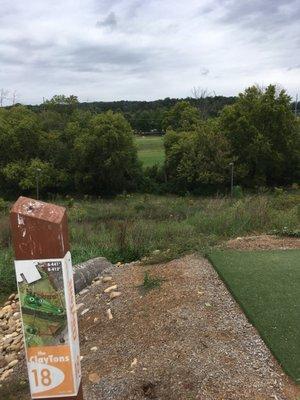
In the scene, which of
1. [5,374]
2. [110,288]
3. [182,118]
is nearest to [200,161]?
[182,118]

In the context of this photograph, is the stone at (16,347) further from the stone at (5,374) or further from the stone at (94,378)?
the stone at (94,378)

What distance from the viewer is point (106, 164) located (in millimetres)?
30469

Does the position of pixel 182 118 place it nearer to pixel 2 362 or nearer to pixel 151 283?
pixel 151 283

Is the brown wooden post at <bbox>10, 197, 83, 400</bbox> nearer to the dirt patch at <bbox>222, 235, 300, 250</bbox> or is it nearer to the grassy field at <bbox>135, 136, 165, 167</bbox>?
the dirt patch at <bbox>222, 235, 300, 250</bbox>

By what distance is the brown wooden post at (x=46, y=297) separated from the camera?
8.44ft

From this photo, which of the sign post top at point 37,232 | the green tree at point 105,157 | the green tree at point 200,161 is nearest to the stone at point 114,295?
the sign post top at point 37,232

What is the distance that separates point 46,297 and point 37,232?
0.40 metres

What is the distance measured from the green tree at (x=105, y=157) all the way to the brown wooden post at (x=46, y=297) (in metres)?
27.9

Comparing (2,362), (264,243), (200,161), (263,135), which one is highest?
(263,135)

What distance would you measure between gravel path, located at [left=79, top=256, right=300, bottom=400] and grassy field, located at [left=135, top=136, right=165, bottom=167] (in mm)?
35078

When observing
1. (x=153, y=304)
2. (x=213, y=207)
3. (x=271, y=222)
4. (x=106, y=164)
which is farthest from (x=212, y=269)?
(x=106, y=164)

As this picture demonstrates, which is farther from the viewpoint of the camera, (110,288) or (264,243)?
(264,243)

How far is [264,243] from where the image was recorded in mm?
8570

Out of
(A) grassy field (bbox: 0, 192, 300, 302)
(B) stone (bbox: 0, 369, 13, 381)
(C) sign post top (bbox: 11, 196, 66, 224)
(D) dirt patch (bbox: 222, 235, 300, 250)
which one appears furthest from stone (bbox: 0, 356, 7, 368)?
(D) dirt patch (bbox: 222, 235, 300, 250)
